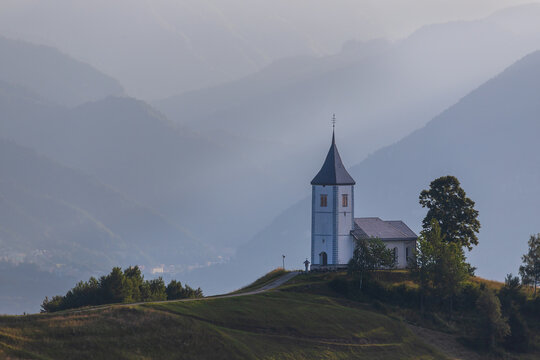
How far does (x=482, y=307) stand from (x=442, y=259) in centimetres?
892

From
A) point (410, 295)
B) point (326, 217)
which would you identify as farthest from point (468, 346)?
point (326, 217)

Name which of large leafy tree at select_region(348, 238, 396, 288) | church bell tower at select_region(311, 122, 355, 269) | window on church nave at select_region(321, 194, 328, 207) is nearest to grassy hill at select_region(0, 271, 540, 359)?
large leafy tree at select_region(348, 238, 396, 288)

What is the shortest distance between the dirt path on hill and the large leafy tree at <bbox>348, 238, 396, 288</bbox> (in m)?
9.62

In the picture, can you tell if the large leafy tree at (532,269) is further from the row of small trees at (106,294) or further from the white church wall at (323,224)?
the row of small trees at (106,294)

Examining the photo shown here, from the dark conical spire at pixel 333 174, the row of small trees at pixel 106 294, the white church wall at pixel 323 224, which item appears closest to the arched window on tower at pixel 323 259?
the white church wall at pixel 323 224

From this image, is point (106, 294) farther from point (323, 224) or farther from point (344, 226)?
point (344, 226)

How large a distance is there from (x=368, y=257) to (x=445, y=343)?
1426 cm

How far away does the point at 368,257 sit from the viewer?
9338cm

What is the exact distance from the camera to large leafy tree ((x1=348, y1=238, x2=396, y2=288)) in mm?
93438

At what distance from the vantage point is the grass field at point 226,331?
5881cm

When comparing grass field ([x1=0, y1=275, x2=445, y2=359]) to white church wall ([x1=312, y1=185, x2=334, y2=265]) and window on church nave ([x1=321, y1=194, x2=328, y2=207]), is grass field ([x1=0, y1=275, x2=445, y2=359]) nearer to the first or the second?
white church wall ([x1=312, y1=185, x2=334, y2=265])

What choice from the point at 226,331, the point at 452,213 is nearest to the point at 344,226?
the point at 452,213

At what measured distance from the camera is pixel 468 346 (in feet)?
275

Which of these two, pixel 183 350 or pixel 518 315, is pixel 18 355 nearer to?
pixel 183 350
